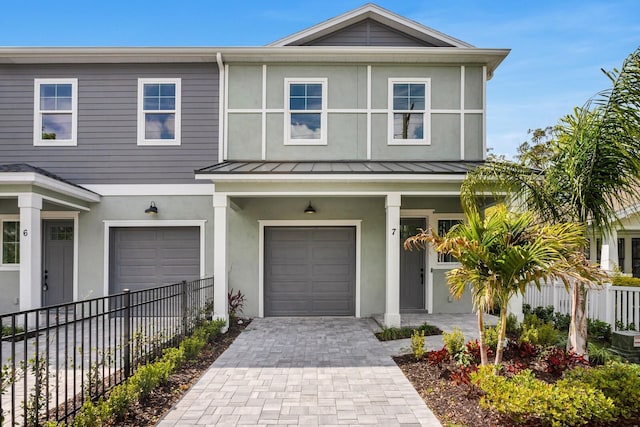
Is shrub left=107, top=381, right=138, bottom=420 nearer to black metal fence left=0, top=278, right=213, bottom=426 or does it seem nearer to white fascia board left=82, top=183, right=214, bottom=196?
black metal fence left=0, top=278, right=213, bottom=426

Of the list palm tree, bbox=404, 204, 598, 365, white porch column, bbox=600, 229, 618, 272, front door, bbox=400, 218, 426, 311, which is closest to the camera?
palm tree, bbox=404, 204, 598, 365

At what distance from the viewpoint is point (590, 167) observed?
4.88m

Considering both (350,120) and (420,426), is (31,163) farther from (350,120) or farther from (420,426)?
(420,426)

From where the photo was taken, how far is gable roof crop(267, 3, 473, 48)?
381 inches

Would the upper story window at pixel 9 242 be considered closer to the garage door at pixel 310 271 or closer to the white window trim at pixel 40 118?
the white window trim at pixel 40 118

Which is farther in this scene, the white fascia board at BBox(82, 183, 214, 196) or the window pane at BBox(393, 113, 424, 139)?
the window pane at BBox(393, 113, 424, 139)

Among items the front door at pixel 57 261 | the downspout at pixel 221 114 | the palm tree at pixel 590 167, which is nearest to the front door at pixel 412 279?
the palm tree at pixel 590 167

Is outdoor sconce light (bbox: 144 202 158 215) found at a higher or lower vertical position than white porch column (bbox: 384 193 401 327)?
higher

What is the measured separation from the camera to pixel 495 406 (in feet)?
12.0

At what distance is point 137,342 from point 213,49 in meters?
6.83

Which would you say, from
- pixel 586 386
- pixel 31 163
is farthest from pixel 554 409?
pixel 31 163

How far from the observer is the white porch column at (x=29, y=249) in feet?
24.1

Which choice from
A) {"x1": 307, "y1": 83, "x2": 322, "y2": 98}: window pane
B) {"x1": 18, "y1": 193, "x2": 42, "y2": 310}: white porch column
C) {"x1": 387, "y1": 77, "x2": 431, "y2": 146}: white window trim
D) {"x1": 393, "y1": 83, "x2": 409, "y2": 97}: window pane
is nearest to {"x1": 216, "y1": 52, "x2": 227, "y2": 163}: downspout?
{"x1": 307, "y1": 83, "x2": 322, "y2": 98}: window pane

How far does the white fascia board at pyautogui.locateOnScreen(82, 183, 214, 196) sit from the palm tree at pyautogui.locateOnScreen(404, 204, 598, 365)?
242 inches
